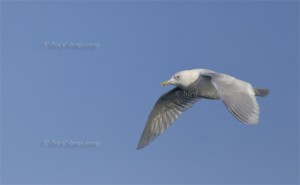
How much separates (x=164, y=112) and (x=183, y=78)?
96cm

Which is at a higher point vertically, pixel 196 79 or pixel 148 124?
pixel 196 79

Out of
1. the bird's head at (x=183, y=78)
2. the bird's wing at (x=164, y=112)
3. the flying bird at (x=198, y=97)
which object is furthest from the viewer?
the bird's wing at (x=164, y=112)

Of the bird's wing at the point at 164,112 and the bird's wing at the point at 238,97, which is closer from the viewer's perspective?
the bird's wing at the point at 238,97

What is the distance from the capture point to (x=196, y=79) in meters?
6.61

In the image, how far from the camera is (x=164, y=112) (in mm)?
7570

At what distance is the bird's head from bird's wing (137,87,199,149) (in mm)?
469

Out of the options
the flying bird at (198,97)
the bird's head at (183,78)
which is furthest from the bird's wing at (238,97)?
the bird's head at (183,78)

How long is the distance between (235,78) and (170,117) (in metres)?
1.76

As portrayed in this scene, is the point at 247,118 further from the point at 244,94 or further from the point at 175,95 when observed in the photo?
the point at 175,95

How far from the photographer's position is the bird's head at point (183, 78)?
6660 millimetres

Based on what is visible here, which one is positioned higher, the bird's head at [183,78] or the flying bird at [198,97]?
the bird's head at [183,78]

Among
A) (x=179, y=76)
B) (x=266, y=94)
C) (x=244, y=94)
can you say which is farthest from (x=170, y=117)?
(x=244, y=94)

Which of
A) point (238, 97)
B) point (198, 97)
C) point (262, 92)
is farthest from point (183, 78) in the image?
point (238, 97)

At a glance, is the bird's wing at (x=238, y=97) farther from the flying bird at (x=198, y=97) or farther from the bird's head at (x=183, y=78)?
the bird's head at (x=183, y=78)
